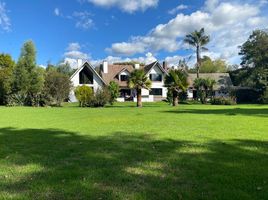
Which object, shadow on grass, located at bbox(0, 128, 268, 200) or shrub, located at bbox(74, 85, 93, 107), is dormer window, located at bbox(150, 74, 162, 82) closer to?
shrub, located at bbox(74, 85, 93, 107)

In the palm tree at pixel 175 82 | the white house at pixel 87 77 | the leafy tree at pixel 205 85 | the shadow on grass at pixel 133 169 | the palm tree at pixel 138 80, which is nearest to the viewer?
the shadow on grass at pixel 133 169

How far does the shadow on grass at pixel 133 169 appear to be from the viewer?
18.3 ft

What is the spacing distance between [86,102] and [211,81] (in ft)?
81.2

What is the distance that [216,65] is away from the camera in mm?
110438

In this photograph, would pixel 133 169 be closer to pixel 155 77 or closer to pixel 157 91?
pixel 155 77

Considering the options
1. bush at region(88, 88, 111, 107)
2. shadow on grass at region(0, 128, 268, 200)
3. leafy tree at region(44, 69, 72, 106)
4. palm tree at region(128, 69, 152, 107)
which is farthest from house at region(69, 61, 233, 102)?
shadow on grass at region(0, 128, 268, 200)

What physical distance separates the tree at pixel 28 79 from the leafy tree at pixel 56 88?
915 millimetres

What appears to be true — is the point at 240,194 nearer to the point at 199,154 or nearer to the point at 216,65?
the point at 199,154

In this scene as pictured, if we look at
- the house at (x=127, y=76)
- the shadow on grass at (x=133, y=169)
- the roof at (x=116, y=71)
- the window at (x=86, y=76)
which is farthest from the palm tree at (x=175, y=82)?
the shadow on grass at (x=133, y=169)

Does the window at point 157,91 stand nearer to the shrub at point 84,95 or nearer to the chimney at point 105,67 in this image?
the chimney at point 105,67

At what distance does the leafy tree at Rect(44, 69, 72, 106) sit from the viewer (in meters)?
46.1

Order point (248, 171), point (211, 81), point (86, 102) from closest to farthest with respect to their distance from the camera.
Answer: point (248, 171) → point (86, 102) → point (211, 81)

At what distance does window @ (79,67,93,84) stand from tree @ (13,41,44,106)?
13.9 metres

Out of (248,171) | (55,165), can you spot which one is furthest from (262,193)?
(55,165)
